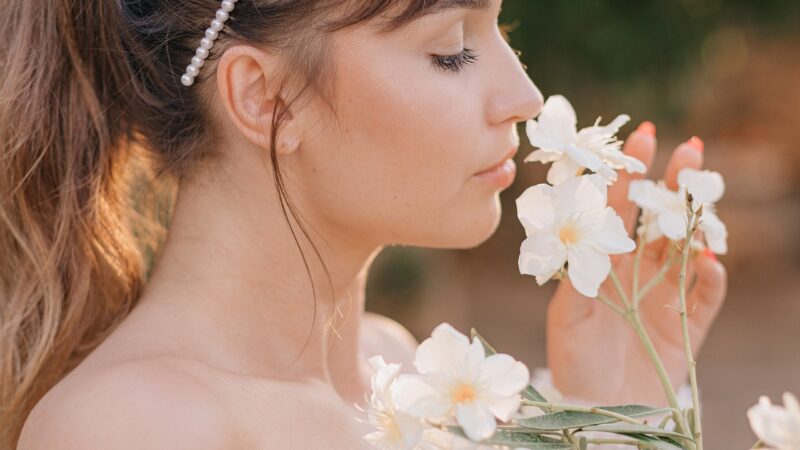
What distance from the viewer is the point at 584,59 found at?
552 centimetres

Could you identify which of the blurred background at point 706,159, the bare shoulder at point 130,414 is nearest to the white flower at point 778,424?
the bare shoulder at point 130,414

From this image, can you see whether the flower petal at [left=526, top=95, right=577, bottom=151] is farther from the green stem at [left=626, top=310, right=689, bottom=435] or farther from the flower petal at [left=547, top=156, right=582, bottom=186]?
the green stem at [left=626, top=310, right=689, bottom=435]

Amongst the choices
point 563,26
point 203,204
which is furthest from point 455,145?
point 563,26

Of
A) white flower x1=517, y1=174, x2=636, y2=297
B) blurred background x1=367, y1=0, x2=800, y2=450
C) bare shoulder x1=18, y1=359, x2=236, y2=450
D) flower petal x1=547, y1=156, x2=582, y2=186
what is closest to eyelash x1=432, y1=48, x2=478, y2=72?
flower petal x1=547, y1=156, x2=582, y2=186

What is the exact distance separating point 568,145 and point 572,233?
22cm

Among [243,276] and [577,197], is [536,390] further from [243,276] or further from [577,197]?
[243,276]

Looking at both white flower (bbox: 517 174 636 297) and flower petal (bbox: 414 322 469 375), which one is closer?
flower petal (bbox: 414 322 469 375)

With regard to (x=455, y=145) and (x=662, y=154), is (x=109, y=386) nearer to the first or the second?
(x=455, y=145)

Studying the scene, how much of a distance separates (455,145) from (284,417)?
52 centimetres

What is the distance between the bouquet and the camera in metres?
1.17

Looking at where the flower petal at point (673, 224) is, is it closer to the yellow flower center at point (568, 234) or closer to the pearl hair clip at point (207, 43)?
the yellow flower center at point (568, 234)

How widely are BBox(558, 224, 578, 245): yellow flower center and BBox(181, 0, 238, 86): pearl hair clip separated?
70 cm

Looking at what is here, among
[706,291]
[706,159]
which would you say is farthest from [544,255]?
[706,159]

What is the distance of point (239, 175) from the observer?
5.90ft
